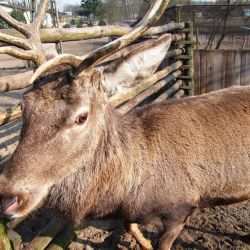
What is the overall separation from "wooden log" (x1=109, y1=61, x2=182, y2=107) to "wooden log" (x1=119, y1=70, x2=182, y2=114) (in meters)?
0.06

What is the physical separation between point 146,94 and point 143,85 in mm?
160

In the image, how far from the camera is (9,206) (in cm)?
221

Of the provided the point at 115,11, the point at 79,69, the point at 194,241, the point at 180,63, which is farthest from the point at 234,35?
the point at 115,11

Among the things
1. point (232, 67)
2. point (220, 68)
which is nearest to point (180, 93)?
point (220, 68)

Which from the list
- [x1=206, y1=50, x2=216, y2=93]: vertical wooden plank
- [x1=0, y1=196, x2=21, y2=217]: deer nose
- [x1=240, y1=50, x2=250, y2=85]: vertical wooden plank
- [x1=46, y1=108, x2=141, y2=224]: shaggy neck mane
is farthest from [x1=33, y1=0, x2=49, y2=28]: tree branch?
[x1=240, y1=50, x2=250, y2=85]: vertical wooden plank

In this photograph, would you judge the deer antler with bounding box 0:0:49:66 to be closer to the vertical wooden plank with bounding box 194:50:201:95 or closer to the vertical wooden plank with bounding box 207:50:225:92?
the vertical wooden plank with bounding box 194:50:201:95

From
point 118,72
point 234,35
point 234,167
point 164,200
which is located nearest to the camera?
point 118,72

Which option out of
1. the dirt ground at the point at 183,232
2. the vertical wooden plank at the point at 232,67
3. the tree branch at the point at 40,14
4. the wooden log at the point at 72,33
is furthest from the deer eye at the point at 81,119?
the vertical wooden plank at the point at 232,67

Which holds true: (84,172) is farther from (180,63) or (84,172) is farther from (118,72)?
(180,63)

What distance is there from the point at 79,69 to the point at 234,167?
1.75 meters

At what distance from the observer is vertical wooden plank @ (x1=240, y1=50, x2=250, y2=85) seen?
24.8 feet

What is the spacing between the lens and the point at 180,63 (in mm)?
7191

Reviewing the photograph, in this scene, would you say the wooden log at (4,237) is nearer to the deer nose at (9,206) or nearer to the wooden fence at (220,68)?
the deer nose at (9,206)

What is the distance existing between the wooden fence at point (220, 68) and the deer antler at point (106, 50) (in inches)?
213
